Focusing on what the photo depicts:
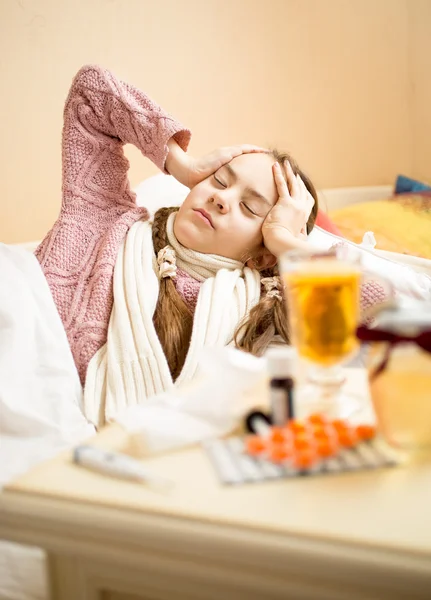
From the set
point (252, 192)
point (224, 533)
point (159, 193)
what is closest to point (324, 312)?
point (224, 533)

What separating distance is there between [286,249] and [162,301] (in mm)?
250

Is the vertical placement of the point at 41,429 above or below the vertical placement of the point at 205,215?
below

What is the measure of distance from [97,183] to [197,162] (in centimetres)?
22

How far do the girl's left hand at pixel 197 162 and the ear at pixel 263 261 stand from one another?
0.19 m

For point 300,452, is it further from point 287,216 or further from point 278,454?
point 287,216

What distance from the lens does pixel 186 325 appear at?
50.4 inches

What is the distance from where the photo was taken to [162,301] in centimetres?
130

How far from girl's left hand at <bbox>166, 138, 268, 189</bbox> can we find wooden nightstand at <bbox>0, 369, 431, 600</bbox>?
93 cm

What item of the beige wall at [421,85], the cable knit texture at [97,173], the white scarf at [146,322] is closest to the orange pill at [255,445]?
the white scarf at [146,322]

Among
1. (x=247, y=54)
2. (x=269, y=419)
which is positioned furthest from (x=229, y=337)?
(x=247, y=54)

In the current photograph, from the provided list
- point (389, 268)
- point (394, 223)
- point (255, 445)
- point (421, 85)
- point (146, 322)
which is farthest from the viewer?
point (421, 85)

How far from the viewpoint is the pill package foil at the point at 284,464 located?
0.55 meters

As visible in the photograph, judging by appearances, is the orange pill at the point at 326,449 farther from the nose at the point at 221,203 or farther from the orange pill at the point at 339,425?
the nose at the point at 221,203

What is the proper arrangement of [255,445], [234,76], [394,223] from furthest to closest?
[234,76], [394,223], [255,445]
